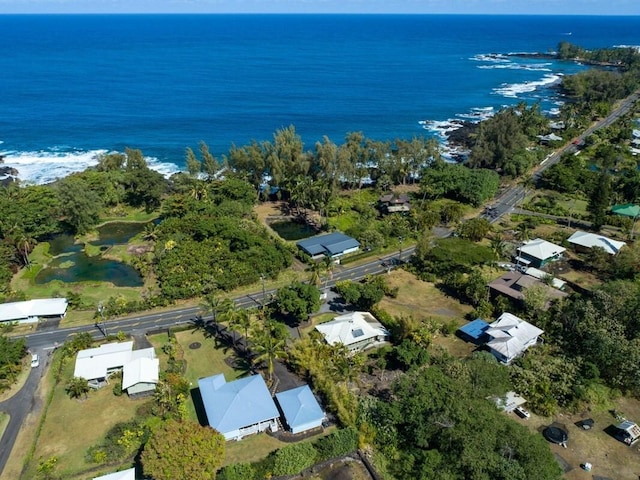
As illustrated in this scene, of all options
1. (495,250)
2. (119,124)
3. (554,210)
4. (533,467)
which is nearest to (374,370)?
(533,467)

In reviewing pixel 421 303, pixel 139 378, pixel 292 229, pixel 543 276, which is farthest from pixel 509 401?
pixel 292 229

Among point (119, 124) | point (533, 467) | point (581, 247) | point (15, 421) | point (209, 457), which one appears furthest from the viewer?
point (119, 124)

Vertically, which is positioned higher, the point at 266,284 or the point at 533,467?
the point at 533,467

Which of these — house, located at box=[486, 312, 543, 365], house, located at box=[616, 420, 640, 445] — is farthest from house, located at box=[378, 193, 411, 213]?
house, located at box=[616, 420, 640, 445]

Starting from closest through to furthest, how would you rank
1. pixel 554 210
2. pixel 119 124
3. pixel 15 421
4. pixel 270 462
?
pixel 270 462
pixel 15 421
pixel 554 210
pixel 119 124

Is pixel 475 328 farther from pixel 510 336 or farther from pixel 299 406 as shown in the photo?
pixel 299 406

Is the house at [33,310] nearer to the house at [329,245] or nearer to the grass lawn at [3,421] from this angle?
the grass lawn at [3,421]

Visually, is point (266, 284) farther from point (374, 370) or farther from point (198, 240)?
point (374, 370)
